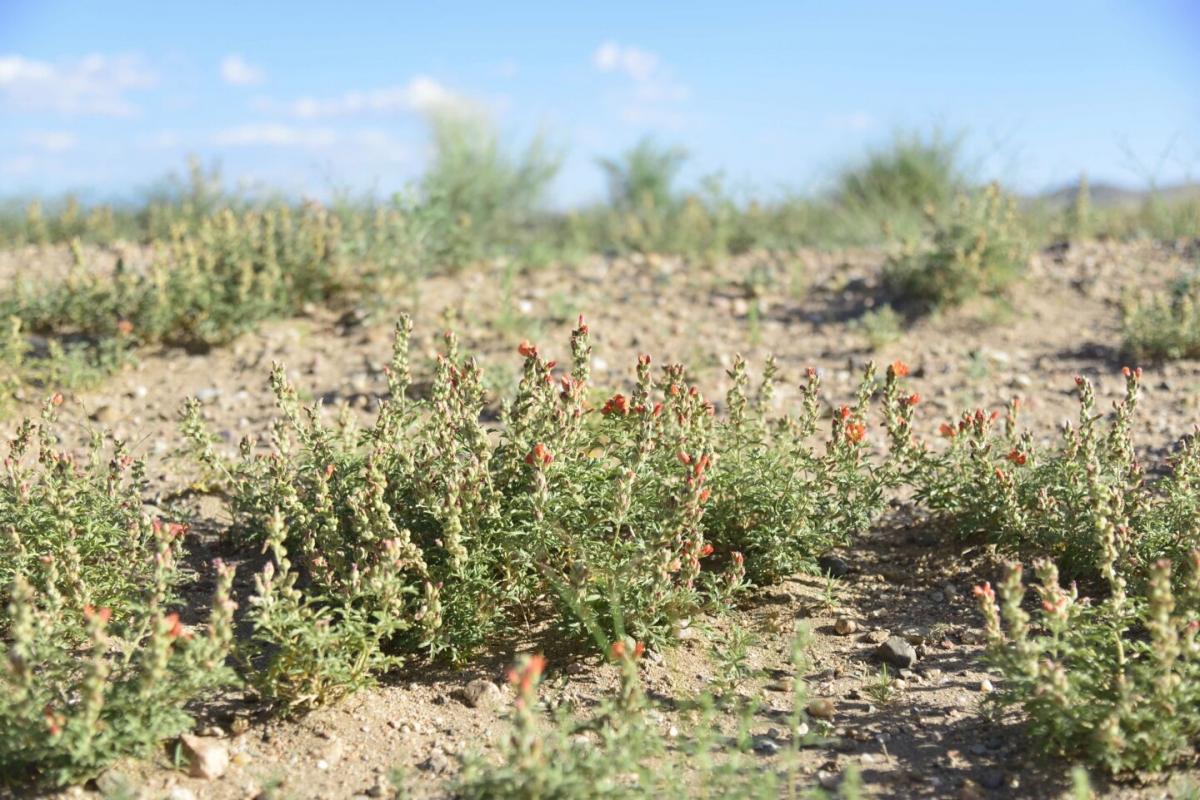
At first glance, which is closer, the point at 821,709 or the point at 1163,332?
the point at 821,709

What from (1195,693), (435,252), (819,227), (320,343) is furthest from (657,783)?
(819,227)

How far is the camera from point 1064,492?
402 cm

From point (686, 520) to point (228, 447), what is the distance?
2.86m

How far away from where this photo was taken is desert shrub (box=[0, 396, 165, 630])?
11.9 ft

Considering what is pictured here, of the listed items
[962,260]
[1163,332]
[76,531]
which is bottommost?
[76,531]

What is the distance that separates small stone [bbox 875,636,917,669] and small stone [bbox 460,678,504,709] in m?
1.32

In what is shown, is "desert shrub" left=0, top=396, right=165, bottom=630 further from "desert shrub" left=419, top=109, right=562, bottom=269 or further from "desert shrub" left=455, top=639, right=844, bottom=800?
"desert shrub" left=419, top=109, right=562, bottom=269

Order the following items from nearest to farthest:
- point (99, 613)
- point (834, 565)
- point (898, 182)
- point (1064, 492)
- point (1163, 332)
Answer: point (99, 613)
point (1064, 492)
point (834, 565)
point (1163, 332)
point (898, 182)

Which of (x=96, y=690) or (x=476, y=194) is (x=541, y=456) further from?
(x=476, y=194)

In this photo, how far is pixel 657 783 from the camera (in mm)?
2963

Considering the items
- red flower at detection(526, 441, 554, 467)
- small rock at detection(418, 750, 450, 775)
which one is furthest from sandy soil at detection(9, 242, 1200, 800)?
red flower at detection(526, 441, 554, 467)

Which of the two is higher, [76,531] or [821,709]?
[76,531]

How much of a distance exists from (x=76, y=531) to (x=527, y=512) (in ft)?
5.28

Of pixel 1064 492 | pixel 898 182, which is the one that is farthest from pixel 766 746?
pixel 898 182
